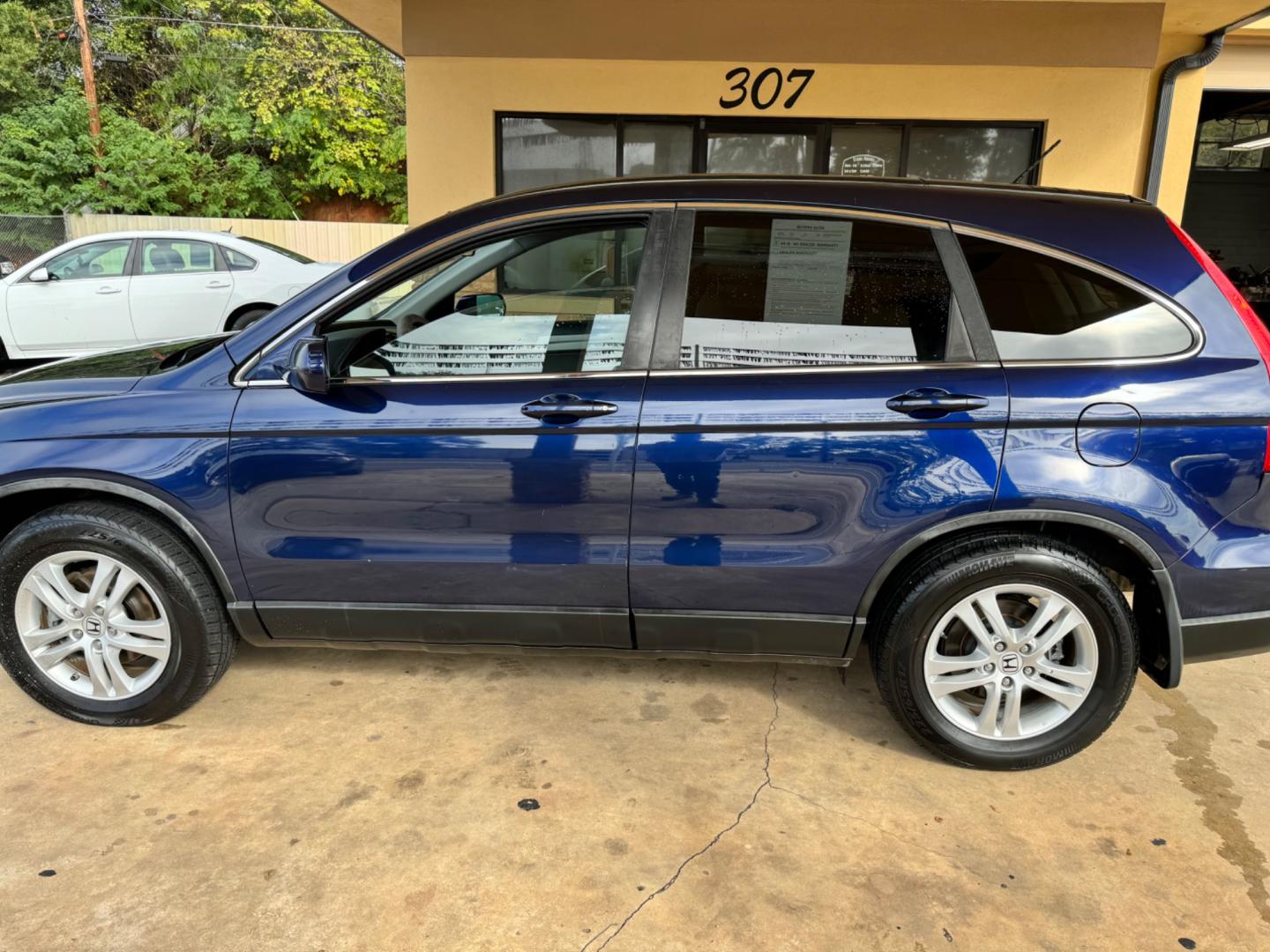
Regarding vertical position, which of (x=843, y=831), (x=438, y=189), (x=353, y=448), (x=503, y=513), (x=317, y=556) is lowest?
(x=843, y=831)

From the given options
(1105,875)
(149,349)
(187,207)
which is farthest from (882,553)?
(187,207)

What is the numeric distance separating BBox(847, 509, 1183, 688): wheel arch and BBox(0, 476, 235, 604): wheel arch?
6.92 feet

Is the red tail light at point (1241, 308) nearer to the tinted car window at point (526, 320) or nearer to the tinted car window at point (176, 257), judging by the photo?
the tinted car window at point (526, 320)

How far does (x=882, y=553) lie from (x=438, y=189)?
7.21 metres

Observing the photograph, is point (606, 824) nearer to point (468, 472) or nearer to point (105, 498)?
point (468, 472)

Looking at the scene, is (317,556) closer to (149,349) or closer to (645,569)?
(645,569)

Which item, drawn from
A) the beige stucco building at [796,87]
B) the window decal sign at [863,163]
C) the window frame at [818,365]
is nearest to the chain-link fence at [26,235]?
the beige stucco building at [796,87]

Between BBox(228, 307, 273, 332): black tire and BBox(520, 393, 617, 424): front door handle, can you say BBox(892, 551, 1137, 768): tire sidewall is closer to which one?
BBox(520, 393, 617, 424): front door handle

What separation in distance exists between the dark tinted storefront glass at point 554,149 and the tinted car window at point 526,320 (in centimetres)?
610

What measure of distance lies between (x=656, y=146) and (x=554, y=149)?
3.38ft

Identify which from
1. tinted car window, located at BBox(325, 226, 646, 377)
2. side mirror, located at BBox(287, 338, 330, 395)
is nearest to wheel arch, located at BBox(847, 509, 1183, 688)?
tinted car window, located at BBox(325, 226, 646, 377)

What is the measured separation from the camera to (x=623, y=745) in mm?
2979

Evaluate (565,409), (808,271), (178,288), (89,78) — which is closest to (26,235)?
(89,78)

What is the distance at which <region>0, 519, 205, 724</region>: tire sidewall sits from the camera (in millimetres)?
2846
